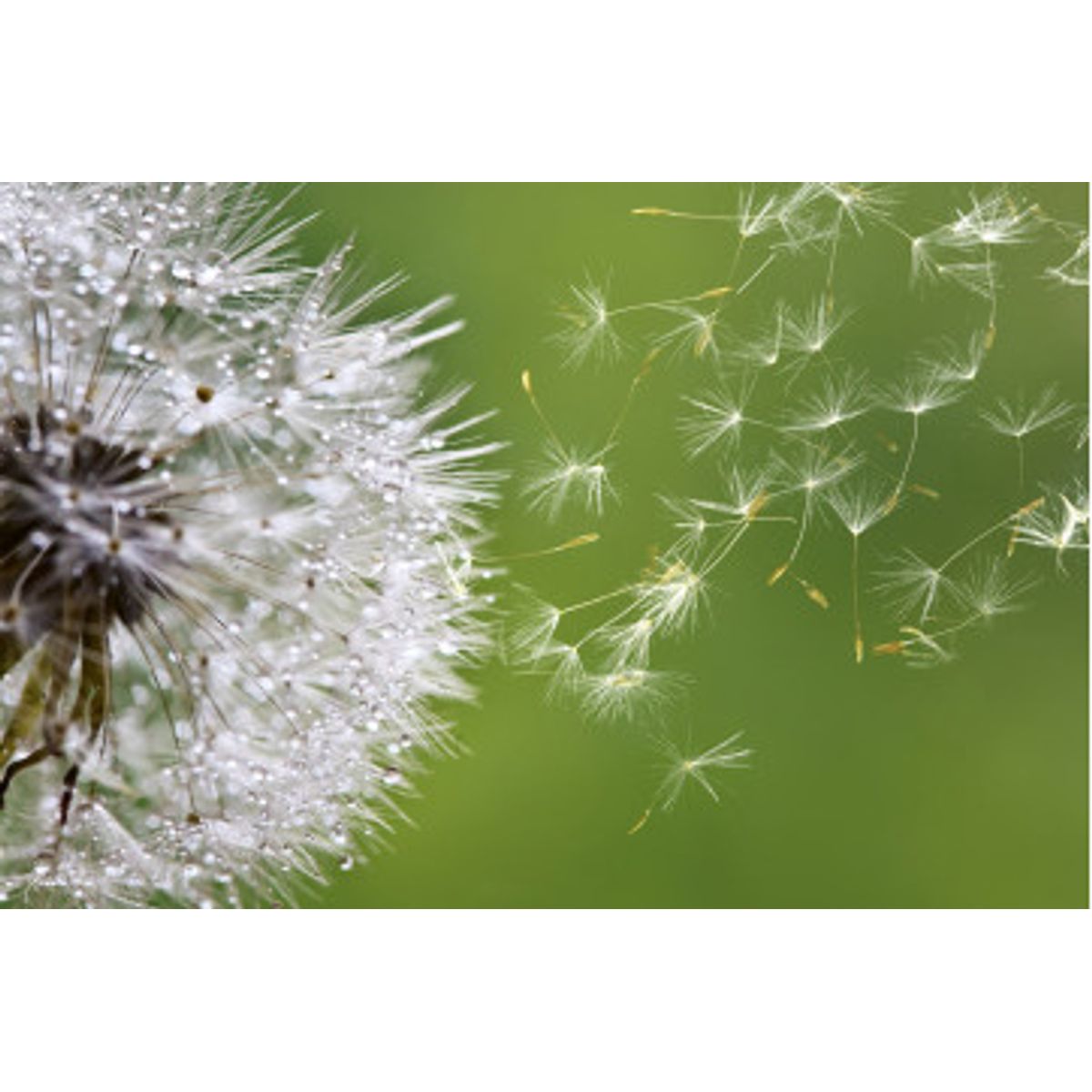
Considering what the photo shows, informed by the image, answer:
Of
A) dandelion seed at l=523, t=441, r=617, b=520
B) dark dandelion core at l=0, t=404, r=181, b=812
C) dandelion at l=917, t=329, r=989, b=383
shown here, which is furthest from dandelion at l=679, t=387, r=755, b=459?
dark dandelion core at l=0, t=404, r=181, b=812

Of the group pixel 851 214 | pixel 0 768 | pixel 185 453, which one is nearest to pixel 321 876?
pixel 0 768

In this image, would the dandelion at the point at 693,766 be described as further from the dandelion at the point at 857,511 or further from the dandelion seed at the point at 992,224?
the dandelion seed at the point at 992,224

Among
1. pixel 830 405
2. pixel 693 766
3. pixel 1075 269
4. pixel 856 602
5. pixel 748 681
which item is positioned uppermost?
pixel 1075 269

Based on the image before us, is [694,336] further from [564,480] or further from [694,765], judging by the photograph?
[694,765]

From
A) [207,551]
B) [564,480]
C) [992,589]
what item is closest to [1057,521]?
[992,589]

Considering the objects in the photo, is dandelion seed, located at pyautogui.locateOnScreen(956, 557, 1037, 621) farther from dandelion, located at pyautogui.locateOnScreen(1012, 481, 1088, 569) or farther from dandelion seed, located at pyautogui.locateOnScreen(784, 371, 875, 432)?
dandelion seed, located at pyautogui.locateOnScreen(784, 371, 875, 432)

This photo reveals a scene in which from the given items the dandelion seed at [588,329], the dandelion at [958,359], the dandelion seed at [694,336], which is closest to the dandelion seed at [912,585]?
the dandelion at [958,359]
